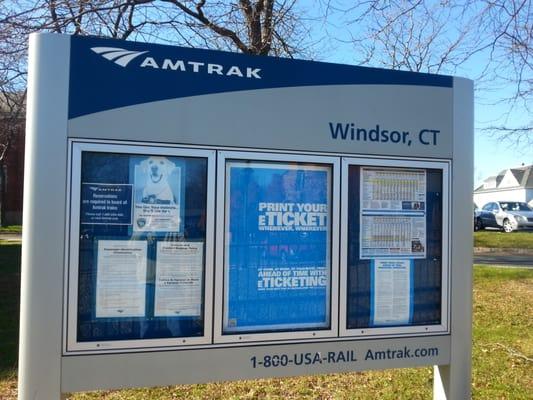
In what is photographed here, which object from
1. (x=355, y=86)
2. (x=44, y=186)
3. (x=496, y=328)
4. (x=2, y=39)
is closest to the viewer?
(x=44, y=186)

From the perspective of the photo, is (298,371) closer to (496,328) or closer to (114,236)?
(114,236)

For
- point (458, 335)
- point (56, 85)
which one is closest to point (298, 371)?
point (458, 335)

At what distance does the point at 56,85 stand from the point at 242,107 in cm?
116

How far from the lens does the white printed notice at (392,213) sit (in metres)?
4.01

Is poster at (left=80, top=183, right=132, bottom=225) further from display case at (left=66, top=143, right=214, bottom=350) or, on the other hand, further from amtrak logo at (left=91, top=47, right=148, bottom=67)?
amtrak logo at (left=91, top=47, right=148, bottom=67)

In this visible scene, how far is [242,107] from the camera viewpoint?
372cm

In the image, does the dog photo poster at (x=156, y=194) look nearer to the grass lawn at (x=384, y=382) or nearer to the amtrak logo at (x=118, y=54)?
the amtrak logo at (x=118, y=54)

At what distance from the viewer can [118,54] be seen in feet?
11.4

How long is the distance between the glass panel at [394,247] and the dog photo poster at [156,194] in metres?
1.22

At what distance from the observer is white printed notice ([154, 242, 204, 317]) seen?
11.8 feet

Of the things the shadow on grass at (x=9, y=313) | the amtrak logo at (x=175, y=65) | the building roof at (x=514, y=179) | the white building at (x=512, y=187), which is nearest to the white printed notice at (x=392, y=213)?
the amtrak logo at (x=175, y=65)

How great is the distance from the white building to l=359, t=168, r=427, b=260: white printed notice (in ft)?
163

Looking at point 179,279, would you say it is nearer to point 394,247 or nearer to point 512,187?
point 394,247

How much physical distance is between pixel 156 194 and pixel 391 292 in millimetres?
1822
